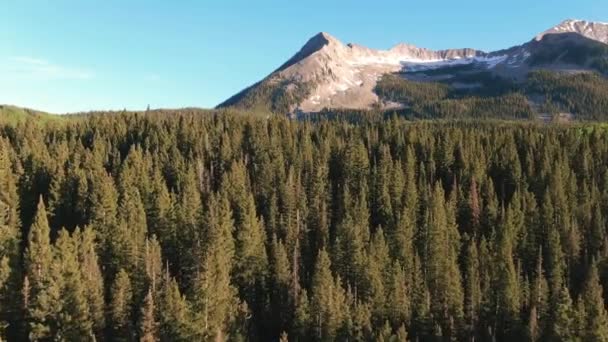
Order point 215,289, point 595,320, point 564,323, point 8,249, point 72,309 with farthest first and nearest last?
1. point 8,249
2. point 215,289
3. point 564,323
4. point 595,320
5. point 72,309

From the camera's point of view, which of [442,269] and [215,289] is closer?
[215,289]

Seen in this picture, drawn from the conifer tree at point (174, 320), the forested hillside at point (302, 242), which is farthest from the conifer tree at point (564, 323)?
the conifer tree at point (174, 320)

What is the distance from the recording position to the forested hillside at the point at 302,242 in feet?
232

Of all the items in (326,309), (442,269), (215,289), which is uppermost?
(215,289)

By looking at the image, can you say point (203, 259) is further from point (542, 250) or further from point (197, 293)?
point (542, 250)

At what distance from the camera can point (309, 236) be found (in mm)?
110312

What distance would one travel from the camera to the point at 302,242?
103 meters

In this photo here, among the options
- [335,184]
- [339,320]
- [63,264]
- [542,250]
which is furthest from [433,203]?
[63,264]

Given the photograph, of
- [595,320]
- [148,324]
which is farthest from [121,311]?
[595,320]

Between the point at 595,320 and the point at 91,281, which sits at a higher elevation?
the point at 91,281

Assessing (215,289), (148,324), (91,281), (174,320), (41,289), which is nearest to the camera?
(148,324)

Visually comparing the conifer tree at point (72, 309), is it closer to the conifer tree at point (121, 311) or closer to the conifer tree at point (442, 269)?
the conifer tree at point (121, 311)

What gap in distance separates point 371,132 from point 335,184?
45519 mm

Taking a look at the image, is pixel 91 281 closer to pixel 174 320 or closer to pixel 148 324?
pixel 148 324
